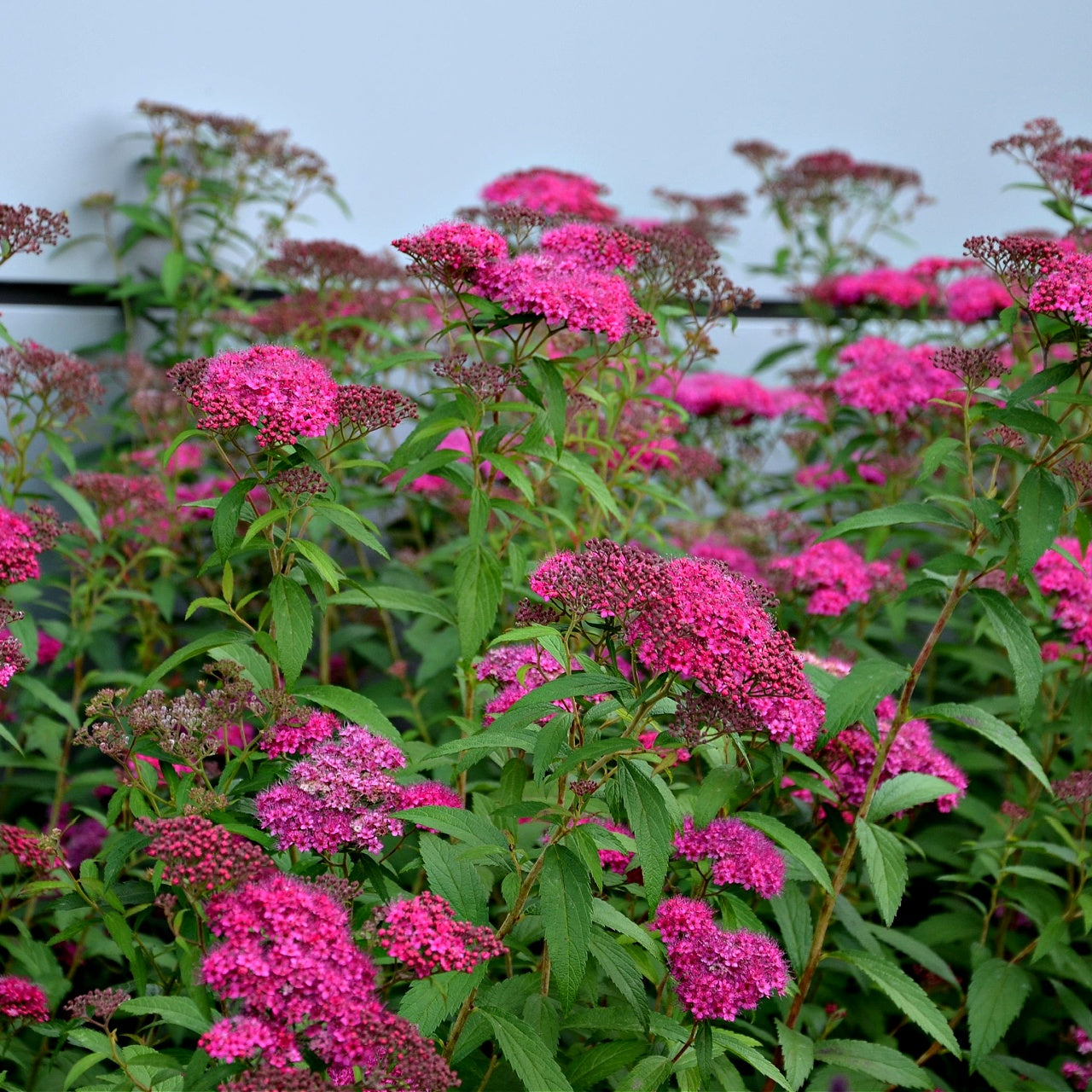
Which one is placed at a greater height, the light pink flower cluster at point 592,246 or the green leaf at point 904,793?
the light pink flower cluster at point 592,246

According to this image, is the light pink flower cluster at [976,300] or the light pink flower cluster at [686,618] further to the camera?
the light pink flower cluster at [976,300]

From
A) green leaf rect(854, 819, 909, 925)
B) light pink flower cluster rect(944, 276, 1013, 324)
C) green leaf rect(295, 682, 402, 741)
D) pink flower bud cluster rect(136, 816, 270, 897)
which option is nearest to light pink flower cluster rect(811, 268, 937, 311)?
light pink flower cluster rect(944, 276, 1013, 324)

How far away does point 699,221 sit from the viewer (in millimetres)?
4277

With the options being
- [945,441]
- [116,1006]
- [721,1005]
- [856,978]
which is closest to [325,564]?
[116,1006]

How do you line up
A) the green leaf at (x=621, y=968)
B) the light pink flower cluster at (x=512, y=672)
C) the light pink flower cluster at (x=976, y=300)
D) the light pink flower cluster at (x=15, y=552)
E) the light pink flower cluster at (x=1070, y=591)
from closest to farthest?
the green leaf at (x=621, y=968) → the light pink flower cluster at (x=512, y=672) → the light pink flower cluster at (x=15, y=552) → the light pink flower cluster at (x=1070, y=591) → the light pink flower cluster at (x=976, y=300)

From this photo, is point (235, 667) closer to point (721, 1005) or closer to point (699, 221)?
point (721, 1005)

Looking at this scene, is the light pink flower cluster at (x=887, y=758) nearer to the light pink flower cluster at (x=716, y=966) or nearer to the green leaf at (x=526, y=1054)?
the light pink flower cluster at (x=716, y=966)

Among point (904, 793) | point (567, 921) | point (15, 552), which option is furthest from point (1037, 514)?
point (15, 552)

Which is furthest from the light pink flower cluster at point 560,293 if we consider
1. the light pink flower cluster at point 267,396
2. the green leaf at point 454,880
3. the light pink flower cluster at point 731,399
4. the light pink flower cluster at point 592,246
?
the light pink flower cluster at point 731,399

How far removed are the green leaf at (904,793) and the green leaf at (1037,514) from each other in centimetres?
43

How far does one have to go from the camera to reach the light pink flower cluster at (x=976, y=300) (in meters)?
3.93

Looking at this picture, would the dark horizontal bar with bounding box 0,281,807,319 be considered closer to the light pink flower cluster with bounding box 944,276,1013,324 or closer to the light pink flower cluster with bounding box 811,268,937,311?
the light pink flower cluster with bounding box 811,268,937,311

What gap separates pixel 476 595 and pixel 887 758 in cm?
86

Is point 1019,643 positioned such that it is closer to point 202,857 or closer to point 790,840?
point 790,840
